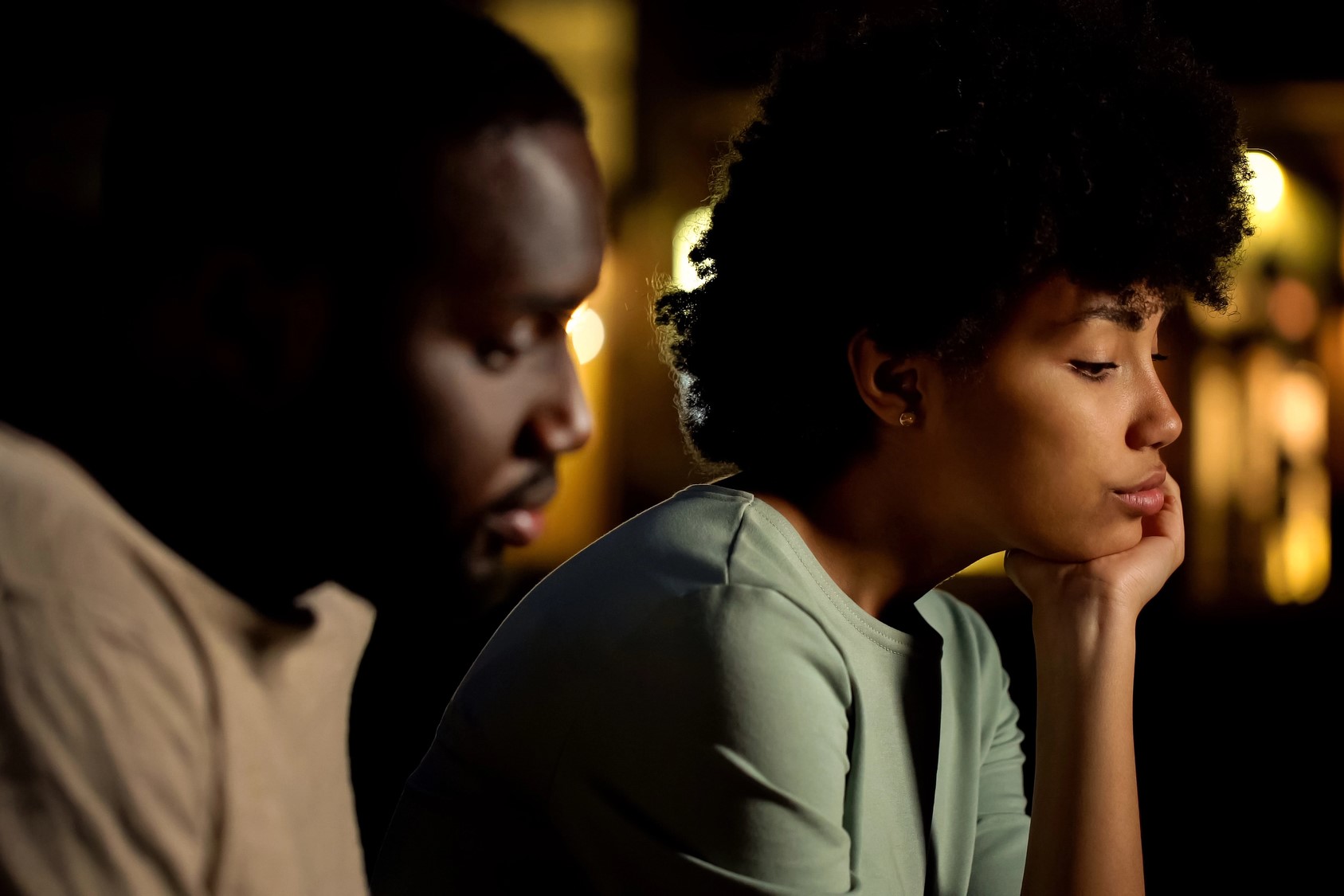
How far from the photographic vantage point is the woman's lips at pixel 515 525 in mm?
636

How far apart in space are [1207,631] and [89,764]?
16.6 ft

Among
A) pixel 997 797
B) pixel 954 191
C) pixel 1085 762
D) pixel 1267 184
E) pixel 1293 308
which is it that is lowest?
pixel 997 797

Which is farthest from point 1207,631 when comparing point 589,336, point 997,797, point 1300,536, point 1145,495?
point 1145,495

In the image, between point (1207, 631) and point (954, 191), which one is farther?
point (1207, 631)

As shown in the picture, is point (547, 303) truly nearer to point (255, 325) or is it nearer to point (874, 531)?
point (255, 325)

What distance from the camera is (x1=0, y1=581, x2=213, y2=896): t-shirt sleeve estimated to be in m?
0.48

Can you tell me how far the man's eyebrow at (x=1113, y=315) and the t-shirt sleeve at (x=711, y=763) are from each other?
447 millimetres

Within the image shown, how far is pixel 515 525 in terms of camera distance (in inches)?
25.4

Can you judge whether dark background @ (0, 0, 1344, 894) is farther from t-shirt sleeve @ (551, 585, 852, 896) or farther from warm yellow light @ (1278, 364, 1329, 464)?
t-shirt sleeve @ (551, 585, 852, 896)

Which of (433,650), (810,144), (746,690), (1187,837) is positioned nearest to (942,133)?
(810,144)

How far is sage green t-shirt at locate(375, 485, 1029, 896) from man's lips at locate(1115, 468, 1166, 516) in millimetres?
261

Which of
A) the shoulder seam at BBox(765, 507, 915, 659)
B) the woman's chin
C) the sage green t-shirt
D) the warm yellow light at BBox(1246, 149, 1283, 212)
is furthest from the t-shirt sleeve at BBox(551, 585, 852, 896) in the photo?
the warm yellow light at BBox(1246, 149, 1283, 212)

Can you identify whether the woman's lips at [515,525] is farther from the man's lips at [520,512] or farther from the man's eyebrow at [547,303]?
the man's eyebrow at [547,303]

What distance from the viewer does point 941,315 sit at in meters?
1.31
